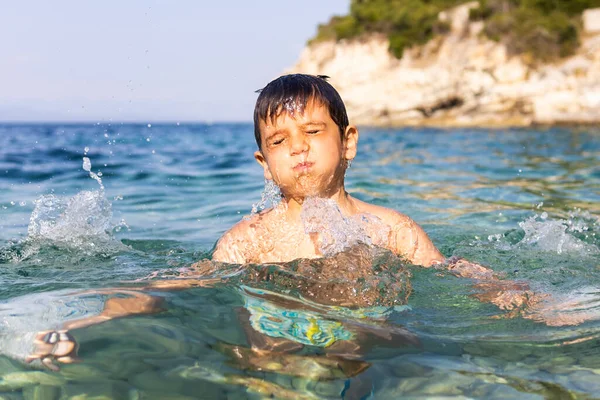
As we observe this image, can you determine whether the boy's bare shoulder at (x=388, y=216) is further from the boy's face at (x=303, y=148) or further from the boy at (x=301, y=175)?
the boy's face at (x=303, y=148)

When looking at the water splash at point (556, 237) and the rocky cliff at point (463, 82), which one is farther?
the rocky cliff at point (463, 82)

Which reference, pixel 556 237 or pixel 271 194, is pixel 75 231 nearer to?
pixel 271 194

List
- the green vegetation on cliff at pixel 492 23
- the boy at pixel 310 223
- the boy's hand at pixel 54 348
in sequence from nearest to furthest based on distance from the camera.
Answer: the boy's hand at pixel 54 348
the boy at pixel 310 223
the green vegetation on cliff at pixel 492 23

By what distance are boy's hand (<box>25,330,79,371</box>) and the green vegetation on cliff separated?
35.4 meters

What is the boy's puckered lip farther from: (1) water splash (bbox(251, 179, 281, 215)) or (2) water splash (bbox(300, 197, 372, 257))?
(1) water splash (bbox(251, 179, 281, 215))

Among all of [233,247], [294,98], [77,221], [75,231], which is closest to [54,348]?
[233,247]

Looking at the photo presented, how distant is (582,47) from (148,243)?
117 ft

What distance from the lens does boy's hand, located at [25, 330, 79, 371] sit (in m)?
2.20

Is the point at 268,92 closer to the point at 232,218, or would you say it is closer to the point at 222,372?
the point at 222,372

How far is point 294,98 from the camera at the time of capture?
10.0 ft

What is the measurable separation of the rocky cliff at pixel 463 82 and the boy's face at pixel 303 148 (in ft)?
92.0

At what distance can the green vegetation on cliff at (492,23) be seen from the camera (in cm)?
3494

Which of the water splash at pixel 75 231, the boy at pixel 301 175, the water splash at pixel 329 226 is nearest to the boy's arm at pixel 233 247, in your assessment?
the boy at pixel 301 175

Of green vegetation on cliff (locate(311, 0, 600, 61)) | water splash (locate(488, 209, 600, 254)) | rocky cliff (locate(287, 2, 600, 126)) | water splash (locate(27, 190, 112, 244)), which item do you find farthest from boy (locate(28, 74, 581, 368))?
green vegetation on cliff (locate(311, 0, 600, 61))
